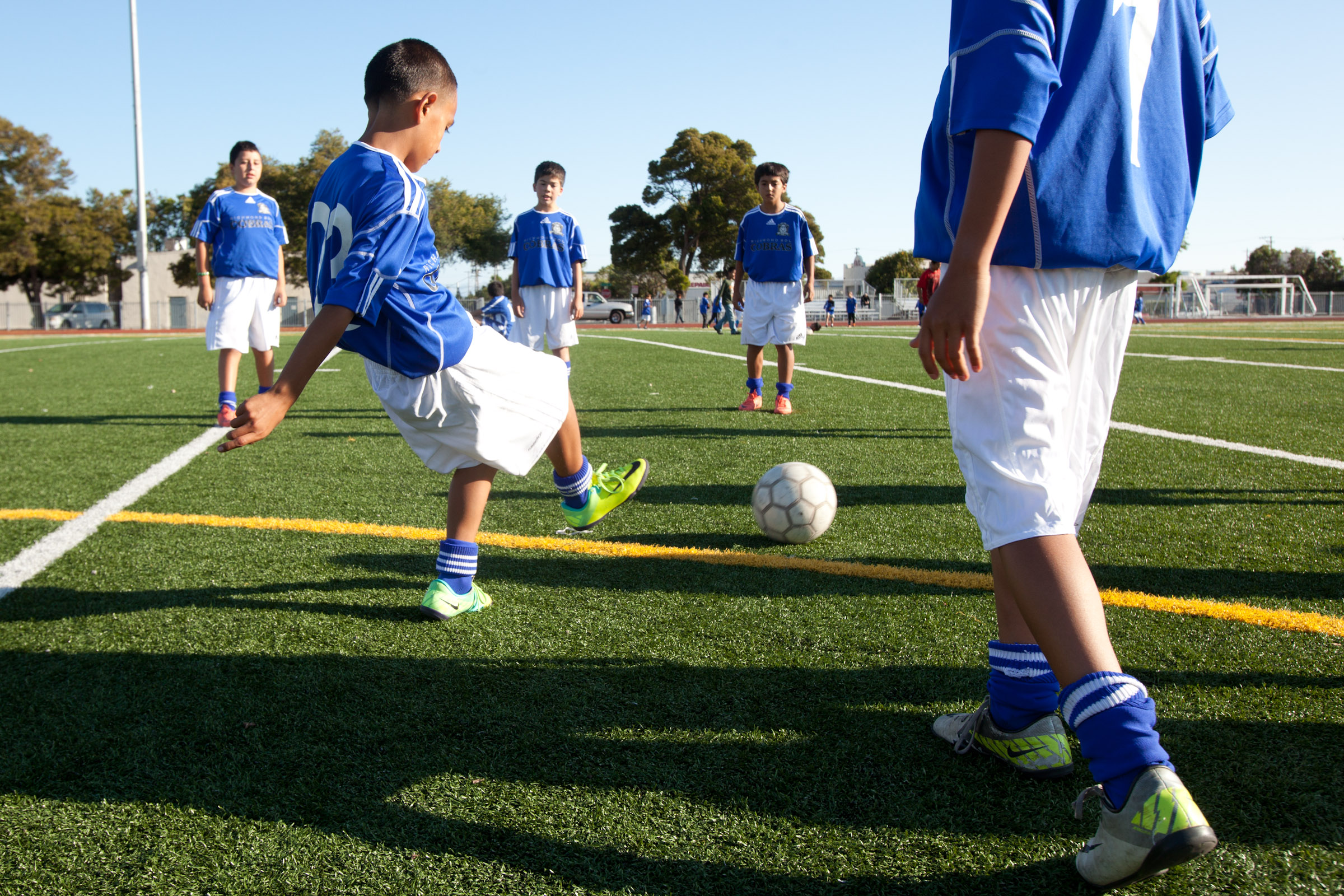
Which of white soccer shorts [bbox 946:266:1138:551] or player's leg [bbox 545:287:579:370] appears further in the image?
Result: player's leg [bbox 545:287:579:370]

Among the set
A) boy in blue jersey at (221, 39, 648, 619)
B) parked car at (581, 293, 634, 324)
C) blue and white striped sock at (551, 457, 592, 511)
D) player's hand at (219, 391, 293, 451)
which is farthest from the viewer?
parked car at (581, 293, 634, 324)

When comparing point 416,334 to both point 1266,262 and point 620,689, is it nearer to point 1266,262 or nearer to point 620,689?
point 620,689

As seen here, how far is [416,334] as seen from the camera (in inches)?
98.6

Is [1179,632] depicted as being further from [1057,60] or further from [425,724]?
[425,724]

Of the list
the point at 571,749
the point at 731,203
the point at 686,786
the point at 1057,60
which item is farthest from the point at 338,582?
the point at 731,203

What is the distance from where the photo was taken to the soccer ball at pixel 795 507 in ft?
11.4

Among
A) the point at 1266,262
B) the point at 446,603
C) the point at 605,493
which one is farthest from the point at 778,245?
the point at 1266,262

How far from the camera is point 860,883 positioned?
1447 mm

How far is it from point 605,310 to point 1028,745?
4119 centimetres

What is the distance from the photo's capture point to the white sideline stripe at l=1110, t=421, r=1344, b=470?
4914mm

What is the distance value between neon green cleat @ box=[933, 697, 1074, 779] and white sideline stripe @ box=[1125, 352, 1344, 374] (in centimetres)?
871

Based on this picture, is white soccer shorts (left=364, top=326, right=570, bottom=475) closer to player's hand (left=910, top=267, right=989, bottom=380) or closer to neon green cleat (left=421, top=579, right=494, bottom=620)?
neon green cleat (left=421, top=579, right=494, bottom=620)

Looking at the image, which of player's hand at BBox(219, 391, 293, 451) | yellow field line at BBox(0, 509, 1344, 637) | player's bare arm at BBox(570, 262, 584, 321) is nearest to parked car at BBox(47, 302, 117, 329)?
player's bare arm at BBox(570, 262, 584, 321)

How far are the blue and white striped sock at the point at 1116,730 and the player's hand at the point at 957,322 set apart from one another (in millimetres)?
546
